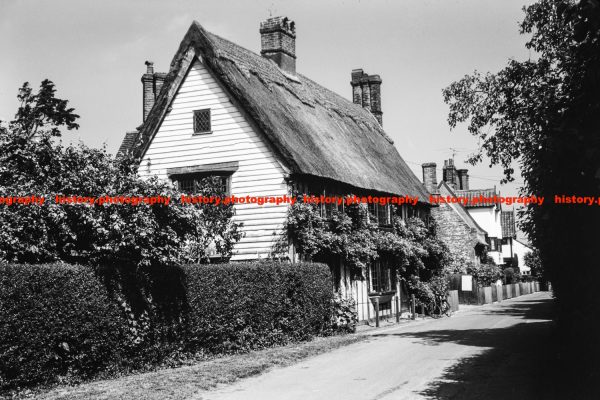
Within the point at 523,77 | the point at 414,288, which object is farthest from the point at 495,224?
the point at 523,77

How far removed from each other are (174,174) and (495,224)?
52.0 meters

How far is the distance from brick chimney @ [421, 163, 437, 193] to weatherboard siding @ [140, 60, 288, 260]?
30.6 m

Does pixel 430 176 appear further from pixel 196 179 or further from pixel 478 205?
pixel 196 179

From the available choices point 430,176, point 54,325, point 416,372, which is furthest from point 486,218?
point 54,325

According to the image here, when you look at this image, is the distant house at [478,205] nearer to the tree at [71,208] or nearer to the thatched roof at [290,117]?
the thatched roof at [290,117]

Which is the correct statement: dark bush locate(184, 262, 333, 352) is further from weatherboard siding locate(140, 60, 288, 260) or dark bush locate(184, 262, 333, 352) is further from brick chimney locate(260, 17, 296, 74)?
brick chimney locate(260, 17, 296, 74)

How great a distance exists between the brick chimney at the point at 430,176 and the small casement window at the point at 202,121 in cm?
3046

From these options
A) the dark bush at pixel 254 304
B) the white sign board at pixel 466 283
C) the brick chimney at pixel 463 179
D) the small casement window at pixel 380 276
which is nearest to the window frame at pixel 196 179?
the dark bush at pixel 254 304

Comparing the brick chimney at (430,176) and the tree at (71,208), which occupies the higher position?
the brick chimney at (430,176)

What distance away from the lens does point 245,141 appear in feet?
68.8

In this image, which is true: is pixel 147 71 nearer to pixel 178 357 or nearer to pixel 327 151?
pixel 327 151

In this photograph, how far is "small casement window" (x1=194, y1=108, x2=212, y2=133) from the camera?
71.1ft

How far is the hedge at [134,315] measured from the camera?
10.7m

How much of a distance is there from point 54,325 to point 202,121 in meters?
11.7
